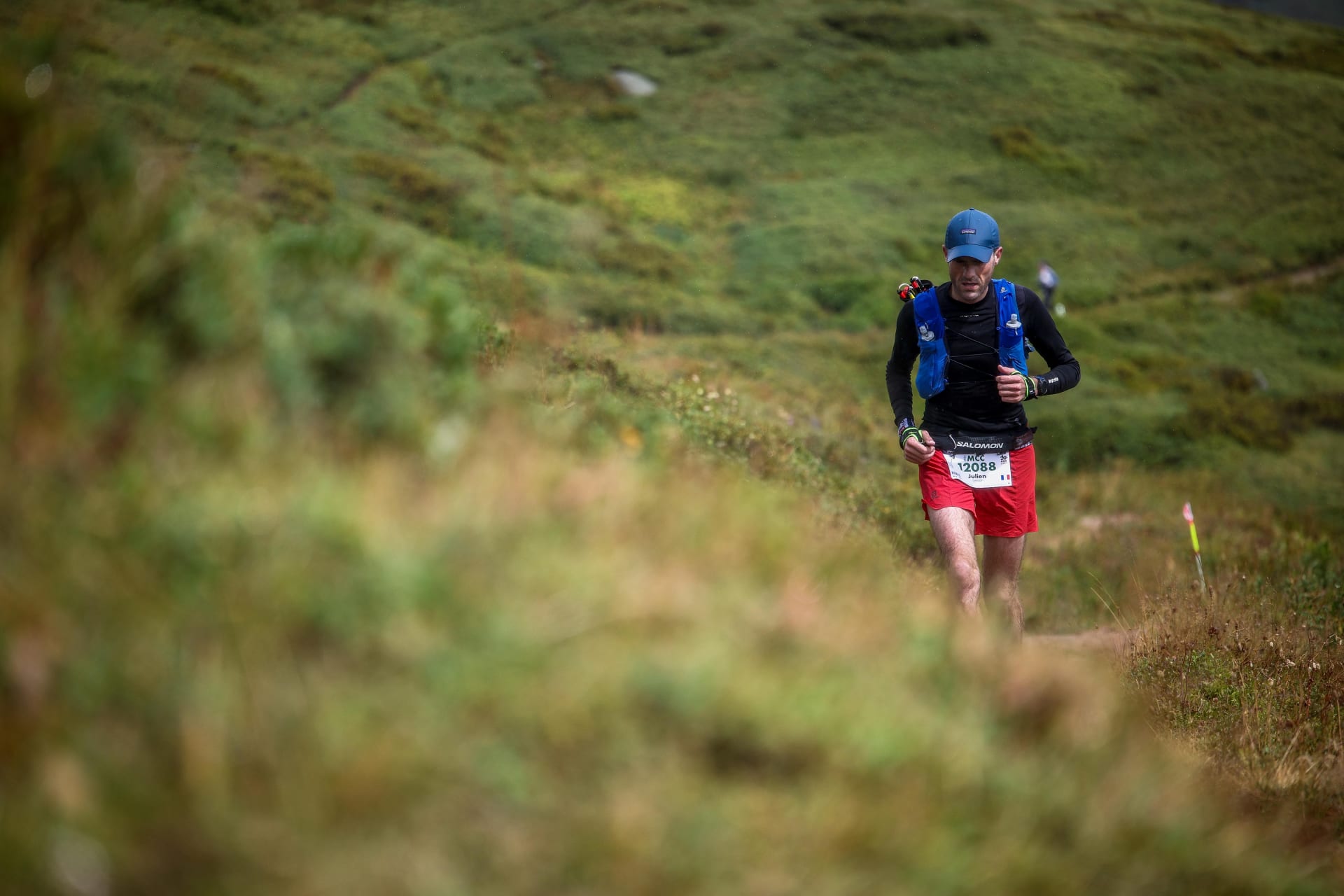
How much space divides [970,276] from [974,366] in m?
0.62

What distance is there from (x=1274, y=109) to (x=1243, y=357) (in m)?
28.4

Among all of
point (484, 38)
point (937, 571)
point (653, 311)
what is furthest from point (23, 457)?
point (484, 38)

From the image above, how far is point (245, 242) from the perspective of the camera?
3908 mm

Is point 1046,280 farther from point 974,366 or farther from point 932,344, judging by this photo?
point 932,344

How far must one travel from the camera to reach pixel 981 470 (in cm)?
685

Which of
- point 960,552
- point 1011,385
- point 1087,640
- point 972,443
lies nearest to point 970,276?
point 1011,385

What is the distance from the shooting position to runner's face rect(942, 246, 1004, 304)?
6609 millimetres

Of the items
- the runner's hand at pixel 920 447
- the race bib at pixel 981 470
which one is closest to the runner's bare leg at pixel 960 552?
the race bib at pixel 981 470

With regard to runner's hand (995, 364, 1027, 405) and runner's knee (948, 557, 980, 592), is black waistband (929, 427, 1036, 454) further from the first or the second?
runner's knee (948, 557, 980, 592)

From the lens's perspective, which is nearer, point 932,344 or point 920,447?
point 920,447

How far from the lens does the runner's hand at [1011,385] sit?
6.58 metres

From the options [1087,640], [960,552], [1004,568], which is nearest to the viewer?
[960,552]

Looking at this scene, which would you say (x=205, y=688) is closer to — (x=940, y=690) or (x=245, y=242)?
(x=245, y=242)

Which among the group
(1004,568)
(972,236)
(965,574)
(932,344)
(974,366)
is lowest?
(1004,568)
